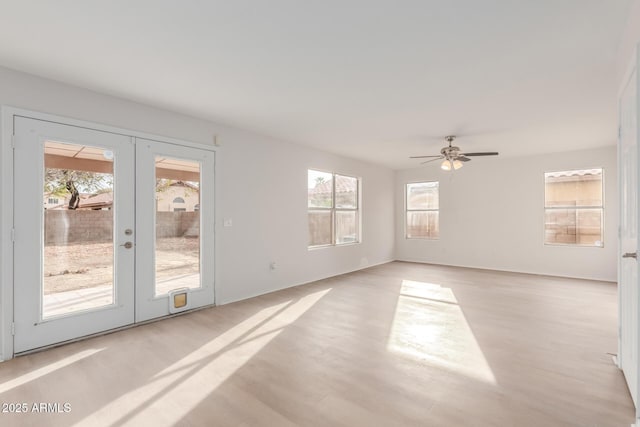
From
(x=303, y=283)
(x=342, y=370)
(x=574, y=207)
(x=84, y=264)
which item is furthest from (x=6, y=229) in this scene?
(x=574, y=207)

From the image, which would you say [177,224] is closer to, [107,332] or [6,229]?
[107,332]

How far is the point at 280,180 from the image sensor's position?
527 cm

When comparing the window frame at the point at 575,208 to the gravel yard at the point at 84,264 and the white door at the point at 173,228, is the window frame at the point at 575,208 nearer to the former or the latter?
the white door at the point at 173,228

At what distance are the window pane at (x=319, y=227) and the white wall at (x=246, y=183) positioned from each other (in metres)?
0.27

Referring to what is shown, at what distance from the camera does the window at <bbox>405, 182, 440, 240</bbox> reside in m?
7.94

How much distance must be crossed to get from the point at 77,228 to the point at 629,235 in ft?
15.3

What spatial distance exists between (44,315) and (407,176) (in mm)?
7476

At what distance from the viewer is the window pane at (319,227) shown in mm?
6039

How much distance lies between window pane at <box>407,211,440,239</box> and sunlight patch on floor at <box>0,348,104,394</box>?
7032 millimetres

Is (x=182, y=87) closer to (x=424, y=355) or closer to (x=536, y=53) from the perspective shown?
(x=536, y=53)

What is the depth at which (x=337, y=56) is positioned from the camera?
258cm

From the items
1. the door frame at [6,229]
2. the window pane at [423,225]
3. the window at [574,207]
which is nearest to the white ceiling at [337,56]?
the door frame at [6,229]

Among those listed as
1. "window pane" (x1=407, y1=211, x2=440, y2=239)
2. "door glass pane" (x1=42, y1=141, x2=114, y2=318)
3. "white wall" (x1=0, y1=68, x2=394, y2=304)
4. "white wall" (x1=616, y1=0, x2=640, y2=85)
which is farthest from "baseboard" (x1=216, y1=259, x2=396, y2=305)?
"white wall" (x1=616, y1=0, x2=640, y2=85)

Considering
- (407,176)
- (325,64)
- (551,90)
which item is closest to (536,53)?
(551,90)
